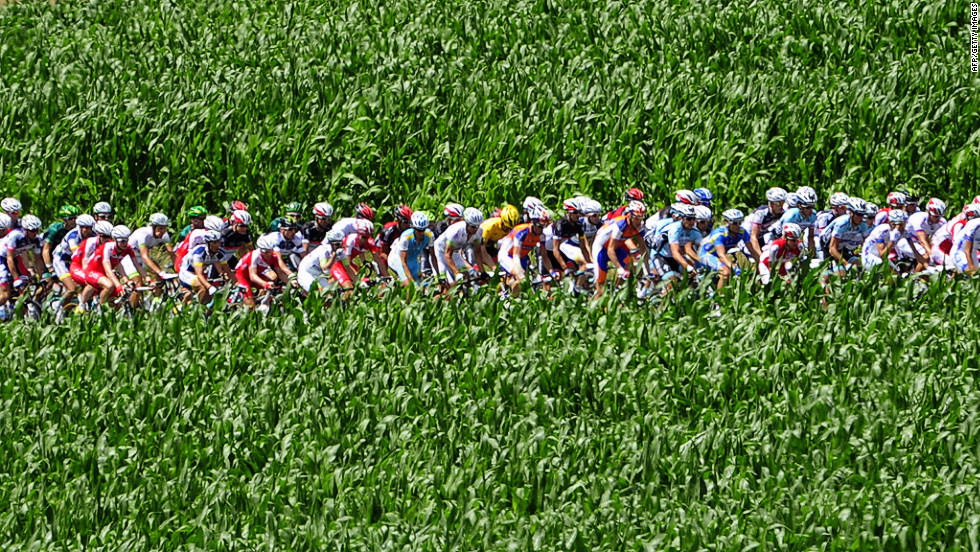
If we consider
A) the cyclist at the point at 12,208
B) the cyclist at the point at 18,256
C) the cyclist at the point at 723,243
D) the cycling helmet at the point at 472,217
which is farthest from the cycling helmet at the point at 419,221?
the cyclist at the point at 12,208

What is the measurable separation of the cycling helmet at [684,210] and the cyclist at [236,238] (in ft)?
16.9

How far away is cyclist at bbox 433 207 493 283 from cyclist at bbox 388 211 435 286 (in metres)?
0.19

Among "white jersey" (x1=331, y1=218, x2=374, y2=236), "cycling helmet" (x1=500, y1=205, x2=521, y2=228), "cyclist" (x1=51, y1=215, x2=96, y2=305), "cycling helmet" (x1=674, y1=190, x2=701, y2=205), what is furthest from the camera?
"cyclist" (x1=51, y1=215, x2=96, y2=305)

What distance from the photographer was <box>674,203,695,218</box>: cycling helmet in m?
17.9

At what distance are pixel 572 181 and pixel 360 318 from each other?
20.8ft

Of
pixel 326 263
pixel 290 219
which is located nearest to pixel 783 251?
pixel 326 263

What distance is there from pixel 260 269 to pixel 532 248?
3.19 meters

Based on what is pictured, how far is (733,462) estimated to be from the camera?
43.2 feet

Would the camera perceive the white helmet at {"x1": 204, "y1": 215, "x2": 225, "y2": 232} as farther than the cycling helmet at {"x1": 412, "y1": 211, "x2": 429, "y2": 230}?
Yes

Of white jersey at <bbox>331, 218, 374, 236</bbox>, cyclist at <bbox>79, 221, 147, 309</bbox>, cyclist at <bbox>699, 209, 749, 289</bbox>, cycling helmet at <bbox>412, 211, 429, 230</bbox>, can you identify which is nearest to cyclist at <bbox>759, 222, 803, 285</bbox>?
cyclist at <bbox>699, 209, 749, 289</bbox>

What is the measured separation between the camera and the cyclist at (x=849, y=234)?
18.2 metres

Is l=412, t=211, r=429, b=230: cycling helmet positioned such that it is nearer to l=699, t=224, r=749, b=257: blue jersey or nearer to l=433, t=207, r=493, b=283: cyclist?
l=433, t=207, r=493, b=283: cyclist

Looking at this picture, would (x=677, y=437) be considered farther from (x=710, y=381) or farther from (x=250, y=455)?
(x=250, y=455)

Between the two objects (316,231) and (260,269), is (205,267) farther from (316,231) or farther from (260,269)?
(316,231)
